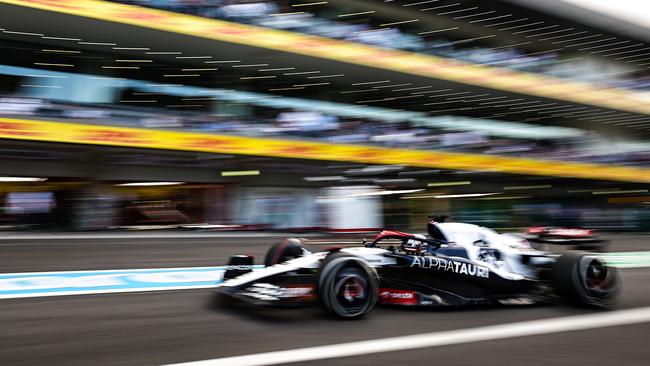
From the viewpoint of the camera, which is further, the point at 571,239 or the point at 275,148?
the point at 275,148

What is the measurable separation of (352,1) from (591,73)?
14395 millimetres

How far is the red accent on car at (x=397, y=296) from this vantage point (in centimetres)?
526

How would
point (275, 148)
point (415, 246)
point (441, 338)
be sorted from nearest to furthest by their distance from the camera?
point (441, 338) < point (415, 246) < point (275, 148)

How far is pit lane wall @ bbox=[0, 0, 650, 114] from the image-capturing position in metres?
14.0

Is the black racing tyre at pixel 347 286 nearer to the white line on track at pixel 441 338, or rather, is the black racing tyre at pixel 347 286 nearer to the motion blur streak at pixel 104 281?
the white line on track at pixel 441 338

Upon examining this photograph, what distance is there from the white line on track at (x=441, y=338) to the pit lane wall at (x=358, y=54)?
12.5m

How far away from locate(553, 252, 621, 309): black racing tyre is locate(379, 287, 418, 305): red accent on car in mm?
1693

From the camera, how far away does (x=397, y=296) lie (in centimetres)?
→ 529

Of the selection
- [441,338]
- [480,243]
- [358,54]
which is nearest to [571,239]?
[480,243]

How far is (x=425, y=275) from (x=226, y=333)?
2046mm

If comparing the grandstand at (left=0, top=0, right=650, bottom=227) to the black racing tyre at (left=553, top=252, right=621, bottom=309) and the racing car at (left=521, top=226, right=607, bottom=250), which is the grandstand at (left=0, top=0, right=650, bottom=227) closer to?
the racing car at (left=521, top=226, right=607, bottom=250)

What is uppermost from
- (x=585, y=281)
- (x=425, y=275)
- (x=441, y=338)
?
(x=425, y=275)

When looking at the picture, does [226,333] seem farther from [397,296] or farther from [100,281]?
[100,281]

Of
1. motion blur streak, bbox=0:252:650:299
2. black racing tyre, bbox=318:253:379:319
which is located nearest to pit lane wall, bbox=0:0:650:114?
motion blur streak, bbox=0:252:650:299
